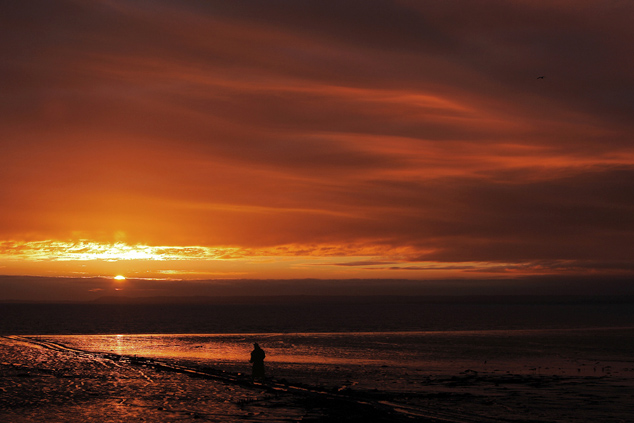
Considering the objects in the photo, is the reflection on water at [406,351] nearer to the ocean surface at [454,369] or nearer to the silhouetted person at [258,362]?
the ocean surface at [454,369]

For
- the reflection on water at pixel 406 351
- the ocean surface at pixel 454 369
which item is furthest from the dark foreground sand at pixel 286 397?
the reflection on water at pixel 406 351

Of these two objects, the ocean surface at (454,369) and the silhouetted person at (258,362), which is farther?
the silhouetted person at (258,362)

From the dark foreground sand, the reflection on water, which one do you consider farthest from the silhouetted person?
the reflection on water

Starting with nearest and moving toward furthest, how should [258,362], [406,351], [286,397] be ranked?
[286,397]
[258,362]
[406,351]

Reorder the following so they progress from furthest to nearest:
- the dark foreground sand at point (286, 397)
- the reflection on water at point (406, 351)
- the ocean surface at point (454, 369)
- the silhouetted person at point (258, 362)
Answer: the reflection on water at point (406, 351) < the silhouetted person at point (258, 362) < the ocean surface at point (454, 369) < the dark foreground sand at point (286, 397)

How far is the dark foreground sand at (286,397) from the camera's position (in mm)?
24500

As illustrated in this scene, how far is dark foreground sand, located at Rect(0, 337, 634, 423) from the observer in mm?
24500

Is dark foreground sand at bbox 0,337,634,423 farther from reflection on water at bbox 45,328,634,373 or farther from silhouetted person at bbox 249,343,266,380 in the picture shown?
reflection on water at bbox 45,328,634,373

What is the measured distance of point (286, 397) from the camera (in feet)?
93.2

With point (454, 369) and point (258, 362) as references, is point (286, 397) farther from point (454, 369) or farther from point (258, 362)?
point (454, 369)

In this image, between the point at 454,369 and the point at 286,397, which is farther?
the point at 454,369

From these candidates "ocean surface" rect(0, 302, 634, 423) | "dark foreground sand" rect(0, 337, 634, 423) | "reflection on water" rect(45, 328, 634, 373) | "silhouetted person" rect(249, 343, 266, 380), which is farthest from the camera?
"reflection on water" rect(45, 328, 634, 373)

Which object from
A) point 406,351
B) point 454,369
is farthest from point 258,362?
point 406,351

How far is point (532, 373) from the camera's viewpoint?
4009cm
